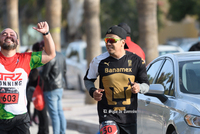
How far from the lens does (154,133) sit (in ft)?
17.5

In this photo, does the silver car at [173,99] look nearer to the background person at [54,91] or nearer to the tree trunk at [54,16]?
the background person at [54,91]

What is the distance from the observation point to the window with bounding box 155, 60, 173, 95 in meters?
5.17

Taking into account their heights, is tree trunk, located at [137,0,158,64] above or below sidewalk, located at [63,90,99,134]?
above

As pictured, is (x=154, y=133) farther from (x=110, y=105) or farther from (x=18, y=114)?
(x=18, y=114)

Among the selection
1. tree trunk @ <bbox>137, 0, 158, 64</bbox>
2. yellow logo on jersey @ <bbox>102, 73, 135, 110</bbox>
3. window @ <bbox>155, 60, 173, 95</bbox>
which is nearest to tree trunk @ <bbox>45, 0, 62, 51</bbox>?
tree trunk @ <bbox>137, 0, 158, 64</bbox>

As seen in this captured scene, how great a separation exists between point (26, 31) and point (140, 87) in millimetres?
52471

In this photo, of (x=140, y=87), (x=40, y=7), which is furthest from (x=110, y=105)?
(x=40, y=7)

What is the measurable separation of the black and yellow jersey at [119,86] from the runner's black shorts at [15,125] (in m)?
0.80

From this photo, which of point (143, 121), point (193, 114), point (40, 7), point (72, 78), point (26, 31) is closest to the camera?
point (193, 114)

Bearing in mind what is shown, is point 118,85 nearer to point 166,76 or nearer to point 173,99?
point 173,99

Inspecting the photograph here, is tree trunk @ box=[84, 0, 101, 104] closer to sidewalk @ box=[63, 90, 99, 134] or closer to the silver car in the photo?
sidewalk @ box=[63, 90, 99, 134]

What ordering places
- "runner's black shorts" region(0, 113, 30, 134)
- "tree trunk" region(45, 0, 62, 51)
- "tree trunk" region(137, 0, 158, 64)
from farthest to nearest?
"tree trunk" region(45, 0, 62, 51) < "tree trunk" region(137, 0, 158, 64) < "runner's black shorts" region(0, 113, 30, 134)

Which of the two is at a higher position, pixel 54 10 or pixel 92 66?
pixel 54 10

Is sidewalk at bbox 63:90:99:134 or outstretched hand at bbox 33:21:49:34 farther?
sidewalk at bbox 63:90:99:134
